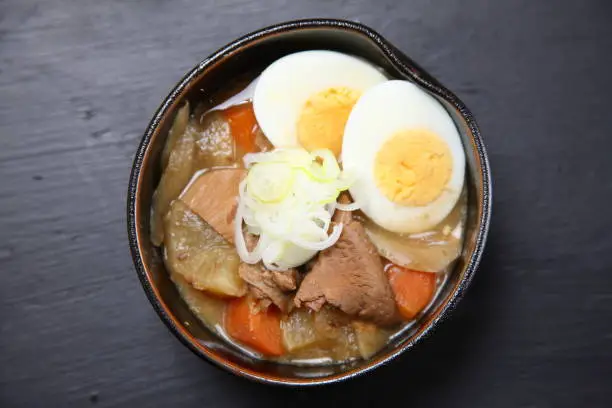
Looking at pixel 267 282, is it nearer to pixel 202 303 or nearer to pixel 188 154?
pixel 202 303

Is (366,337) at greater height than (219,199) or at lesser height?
lesser

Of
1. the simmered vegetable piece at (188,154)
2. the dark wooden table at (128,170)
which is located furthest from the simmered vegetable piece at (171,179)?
the dark wooden table at (128,170)

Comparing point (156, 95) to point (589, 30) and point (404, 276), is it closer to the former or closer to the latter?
point (404, 276)

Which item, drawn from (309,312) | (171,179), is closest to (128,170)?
(171,179)

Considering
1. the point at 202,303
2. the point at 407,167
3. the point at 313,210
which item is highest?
the point at 407,167

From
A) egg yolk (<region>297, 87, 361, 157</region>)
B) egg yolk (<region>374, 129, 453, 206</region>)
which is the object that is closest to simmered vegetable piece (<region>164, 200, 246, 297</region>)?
egg yolk (<region>297, 87, 361, 157</region>)

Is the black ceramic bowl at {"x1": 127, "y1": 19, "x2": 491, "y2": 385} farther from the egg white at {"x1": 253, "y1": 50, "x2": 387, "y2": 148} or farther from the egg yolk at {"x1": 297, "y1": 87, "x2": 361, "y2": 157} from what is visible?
the egg yolk at {"x1": 297, "y1": 87, "x2": 361, "y2": 157}

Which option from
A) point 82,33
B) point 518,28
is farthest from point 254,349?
point 518,28
